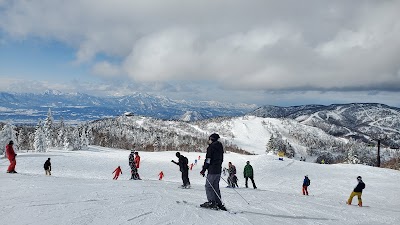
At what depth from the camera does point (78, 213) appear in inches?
318

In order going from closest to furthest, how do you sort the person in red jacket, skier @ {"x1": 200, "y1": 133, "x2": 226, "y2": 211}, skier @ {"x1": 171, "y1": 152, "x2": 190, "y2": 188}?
skier @ {"x1": 200, "y1": 133, "x2": 226, "y2": 211} < skier @ {"x1": 171, "y1": 152, "x2": 190, "y2": 188} < the person in red jacket

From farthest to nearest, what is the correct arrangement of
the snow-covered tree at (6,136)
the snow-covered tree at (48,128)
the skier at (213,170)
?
the snow-covered tree at (48,128)
the snow-covered tree at (6,136)
the skier at (213,170)

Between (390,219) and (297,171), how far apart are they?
1637 inches

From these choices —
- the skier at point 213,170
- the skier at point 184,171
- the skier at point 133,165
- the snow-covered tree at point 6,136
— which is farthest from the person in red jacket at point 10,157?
the snow-covered tree at point 6,136

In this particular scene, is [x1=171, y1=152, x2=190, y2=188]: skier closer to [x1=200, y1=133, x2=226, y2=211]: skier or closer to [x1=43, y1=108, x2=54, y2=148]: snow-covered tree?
[x1=200, y1=133, x2=226, y2=211]: skier

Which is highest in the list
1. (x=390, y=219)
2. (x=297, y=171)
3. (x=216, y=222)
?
(x=216, y=222)

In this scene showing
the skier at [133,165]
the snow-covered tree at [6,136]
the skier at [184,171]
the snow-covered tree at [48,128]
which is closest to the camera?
the skier at [184,171]

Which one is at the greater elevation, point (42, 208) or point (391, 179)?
point (42, 208)

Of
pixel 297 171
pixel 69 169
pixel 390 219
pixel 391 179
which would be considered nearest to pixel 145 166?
pixel 69 169

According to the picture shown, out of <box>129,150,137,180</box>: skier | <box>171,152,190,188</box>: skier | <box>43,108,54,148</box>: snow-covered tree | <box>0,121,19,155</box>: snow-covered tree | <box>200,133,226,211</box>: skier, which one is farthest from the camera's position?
<box>43,108,54,148</box>: snow-covered tree

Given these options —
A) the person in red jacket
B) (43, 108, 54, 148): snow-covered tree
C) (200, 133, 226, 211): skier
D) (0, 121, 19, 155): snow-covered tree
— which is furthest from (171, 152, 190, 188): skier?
(43, 108, 54, 148): snow-covered tree

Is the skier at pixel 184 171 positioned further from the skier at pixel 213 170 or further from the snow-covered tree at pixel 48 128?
the snow-covered tree at pixel 48 128

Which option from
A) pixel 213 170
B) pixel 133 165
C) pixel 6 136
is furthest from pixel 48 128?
pixel 213 170

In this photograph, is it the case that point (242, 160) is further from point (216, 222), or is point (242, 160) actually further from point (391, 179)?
point (216, 222)
